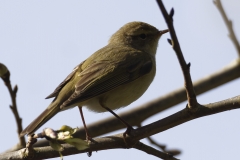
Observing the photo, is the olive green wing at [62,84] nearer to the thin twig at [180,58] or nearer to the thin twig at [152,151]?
the thin twig at [152,151]

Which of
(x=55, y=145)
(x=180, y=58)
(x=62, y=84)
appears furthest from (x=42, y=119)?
(x=180, y=58)

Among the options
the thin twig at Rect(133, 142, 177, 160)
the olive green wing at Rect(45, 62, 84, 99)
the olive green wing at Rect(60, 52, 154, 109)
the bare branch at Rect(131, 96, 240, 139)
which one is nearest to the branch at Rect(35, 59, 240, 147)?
the olive green wing at Rect(60, 52, 154, 109)

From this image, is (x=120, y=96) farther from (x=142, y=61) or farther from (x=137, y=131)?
(x=137, y=131)

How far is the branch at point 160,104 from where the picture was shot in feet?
18.0

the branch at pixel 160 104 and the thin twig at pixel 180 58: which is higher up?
the thin twig at pixel 180 58

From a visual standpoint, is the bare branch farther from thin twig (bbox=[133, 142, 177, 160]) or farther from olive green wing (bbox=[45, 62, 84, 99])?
olive green wing (bbox=[45, 62, 84, 99])

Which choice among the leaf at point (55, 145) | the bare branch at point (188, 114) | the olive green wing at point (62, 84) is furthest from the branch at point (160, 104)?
the leaf at point (55, 145)

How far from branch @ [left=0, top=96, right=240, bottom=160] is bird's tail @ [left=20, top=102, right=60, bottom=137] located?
0.45 metres

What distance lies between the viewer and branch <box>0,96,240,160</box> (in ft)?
11.9

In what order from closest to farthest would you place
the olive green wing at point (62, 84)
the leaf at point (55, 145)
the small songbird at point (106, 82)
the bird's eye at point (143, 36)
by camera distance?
the leaf at point (55, 145) < the small songbird at point (106, 82) < the olive green wing at point (62, 84) < the bird's eye at point (143, 36)

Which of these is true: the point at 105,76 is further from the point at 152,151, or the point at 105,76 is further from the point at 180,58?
the point at 180,58

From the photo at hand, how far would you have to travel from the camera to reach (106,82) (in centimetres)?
518

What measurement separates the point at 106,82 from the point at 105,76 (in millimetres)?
127

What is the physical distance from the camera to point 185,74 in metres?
3.34
